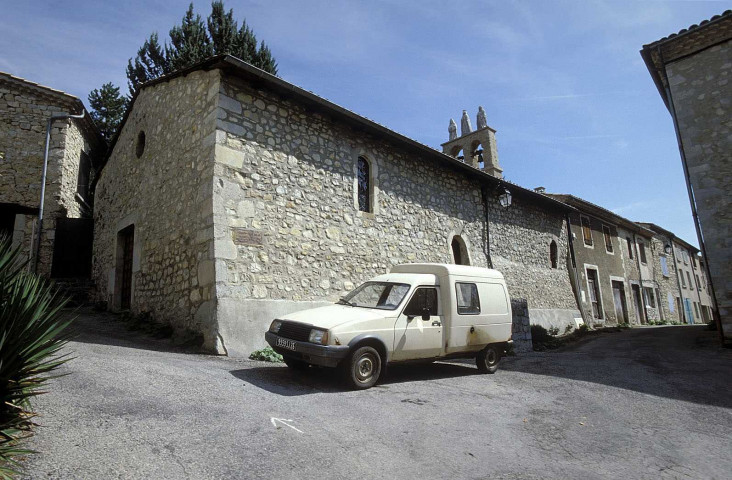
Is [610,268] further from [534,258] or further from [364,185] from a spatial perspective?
[364,185]

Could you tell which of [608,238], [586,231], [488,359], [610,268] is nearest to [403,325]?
[488,359]

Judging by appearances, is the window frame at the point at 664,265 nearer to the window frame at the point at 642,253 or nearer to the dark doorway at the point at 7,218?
the window frame at the point at 642,253

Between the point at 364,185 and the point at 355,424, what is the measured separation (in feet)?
22.9

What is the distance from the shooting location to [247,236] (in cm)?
764

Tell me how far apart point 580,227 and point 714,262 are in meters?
9.25

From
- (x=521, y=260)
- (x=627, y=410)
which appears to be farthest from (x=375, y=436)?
(x=521, y=260)

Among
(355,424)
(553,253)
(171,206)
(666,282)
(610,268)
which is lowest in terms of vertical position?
(355,424)

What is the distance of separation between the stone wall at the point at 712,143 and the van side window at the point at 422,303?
7853 millimetres

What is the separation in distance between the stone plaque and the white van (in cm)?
224

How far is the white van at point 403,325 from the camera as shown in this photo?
5.25 meters

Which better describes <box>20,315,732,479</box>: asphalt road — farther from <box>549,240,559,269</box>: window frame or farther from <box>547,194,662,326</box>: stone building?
A: <box>547,194,662,326</box>: stone building

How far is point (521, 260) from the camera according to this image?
49.1ft

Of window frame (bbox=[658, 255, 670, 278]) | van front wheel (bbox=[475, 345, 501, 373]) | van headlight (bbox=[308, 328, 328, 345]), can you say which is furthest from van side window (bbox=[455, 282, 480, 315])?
window frame (bbox=[658, 255, 670, 278])

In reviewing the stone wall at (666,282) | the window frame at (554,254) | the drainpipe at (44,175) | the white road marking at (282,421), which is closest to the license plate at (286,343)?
the white road marking at (282,421)
